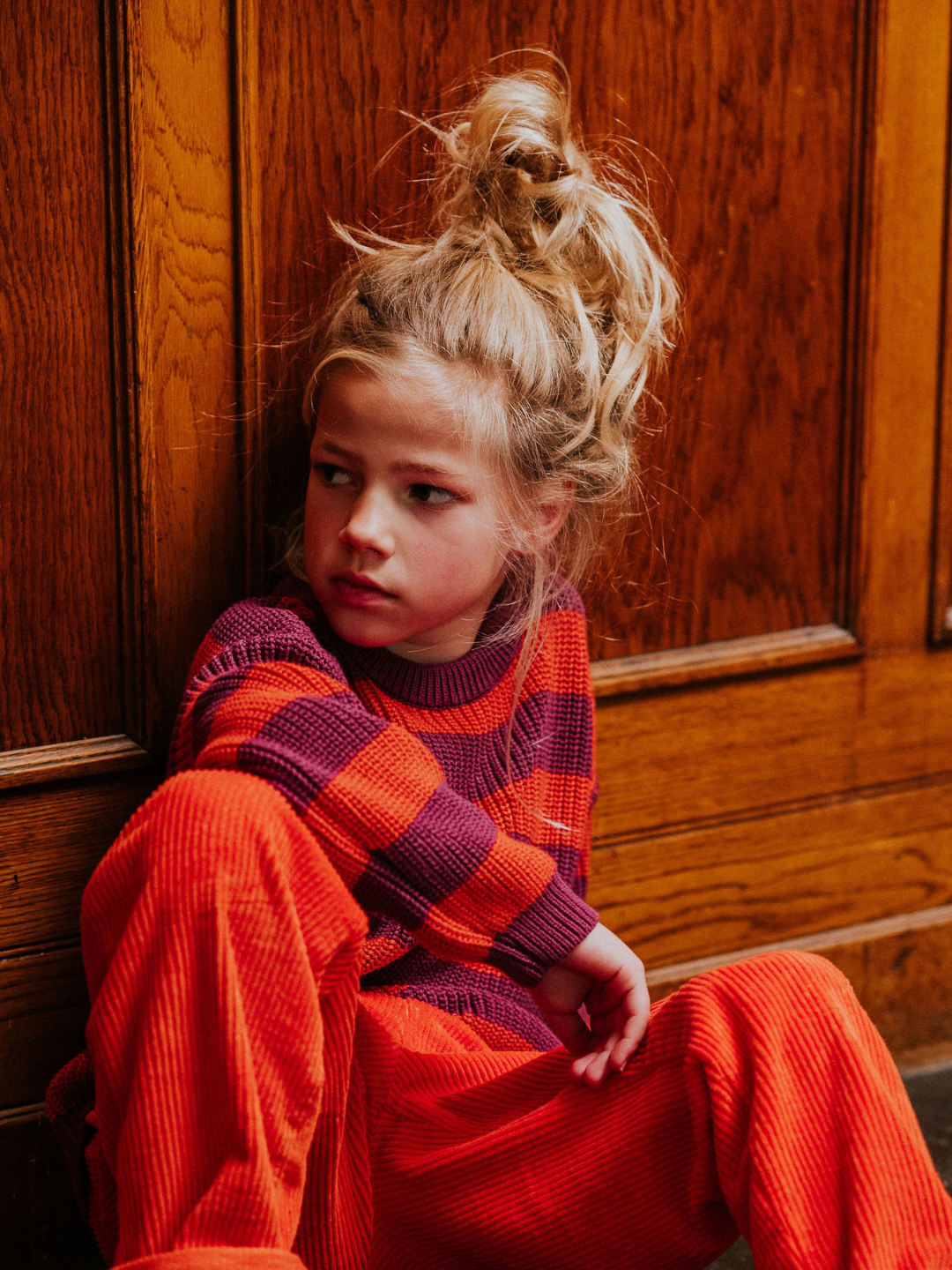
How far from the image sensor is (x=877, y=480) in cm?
142

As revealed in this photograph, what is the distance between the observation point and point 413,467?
0.96 m

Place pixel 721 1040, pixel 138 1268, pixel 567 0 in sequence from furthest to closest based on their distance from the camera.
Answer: pixel 567 0 → pixel 721 1040 → pixel 138 1268

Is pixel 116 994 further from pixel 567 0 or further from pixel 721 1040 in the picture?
pixel 567 0

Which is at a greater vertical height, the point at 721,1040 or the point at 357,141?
the point at 357,141

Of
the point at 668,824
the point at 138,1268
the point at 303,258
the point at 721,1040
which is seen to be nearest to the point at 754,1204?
the point at 721,1040

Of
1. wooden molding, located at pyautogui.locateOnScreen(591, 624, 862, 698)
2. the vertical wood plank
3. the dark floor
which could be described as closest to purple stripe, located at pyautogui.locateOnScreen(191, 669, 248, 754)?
wooden molding, located at pyautogui.locateOnScreen(591, 624, 862, 698)

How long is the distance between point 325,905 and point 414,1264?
308 mm

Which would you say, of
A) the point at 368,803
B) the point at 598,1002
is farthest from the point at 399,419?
the point at 598,1002

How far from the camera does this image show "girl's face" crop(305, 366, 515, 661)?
0.96m

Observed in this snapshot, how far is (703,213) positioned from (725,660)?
1.41 ft

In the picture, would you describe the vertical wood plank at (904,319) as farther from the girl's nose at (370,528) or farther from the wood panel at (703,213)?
the girl's nose at (370,528)

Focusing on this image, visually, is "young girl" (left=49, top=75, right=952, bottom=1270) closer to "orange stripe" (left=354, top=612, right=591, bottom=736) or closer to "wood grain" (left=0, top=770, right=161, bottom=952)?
"orange stripe" (left=354, top=612, right=591, bottom=736)

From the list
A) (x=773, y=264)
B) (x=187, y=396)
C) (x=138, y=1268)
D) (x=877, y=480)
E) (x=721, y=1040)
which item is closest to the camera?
(x=138, y=1268)

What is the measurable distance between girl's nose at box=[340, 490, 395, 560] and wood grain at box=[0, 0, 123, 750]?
22 cm
